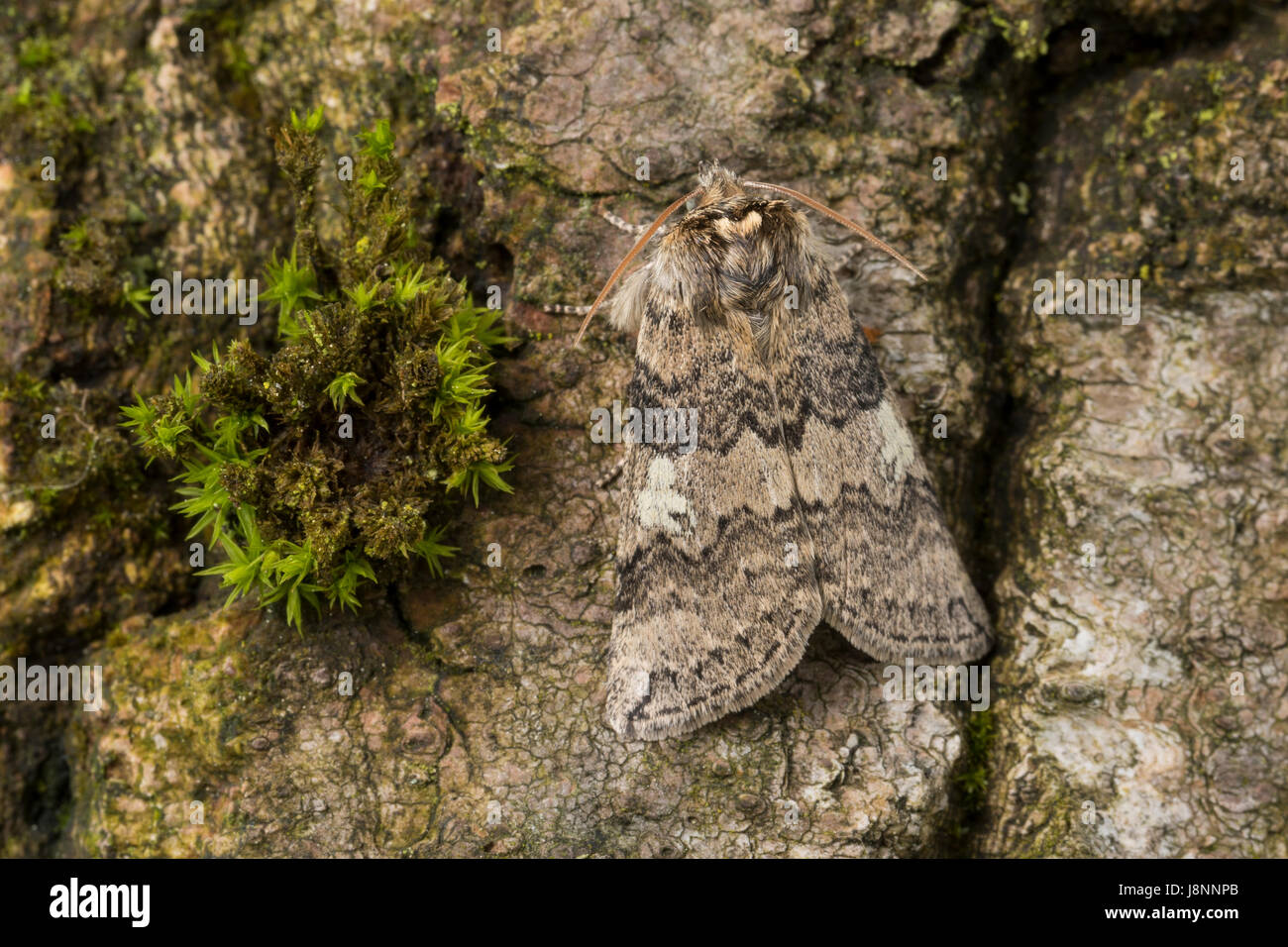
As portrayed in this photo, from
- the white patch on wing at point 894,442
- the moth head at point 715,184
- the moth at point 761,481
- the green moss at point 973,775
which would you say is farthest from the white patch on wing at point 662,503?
the green moss at point 973,775

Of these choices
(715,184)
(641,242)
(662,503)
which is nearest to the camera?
(641,242)

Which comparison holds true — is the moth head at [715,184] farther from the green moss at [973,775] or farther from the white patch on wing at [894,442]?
the green moss at [973,775]

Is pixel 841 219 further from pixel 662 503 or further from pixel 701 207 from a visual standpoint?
pixel 662 503

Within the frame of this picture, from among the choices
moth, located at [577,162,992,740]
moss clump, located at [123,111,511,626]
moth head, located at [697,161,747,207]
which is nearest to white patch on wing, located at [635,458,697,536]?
moth, located at [577,162,992,740]

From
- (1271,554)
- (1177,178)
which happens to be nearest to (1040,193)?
(1177,178)

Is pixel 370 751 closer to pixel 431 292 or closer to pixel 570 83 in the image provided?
pixel 431 292

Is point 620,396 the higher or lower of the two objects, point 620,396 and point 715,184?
the lower

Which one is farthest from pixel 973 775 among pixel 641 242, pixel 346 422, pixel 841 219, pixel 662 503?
pixel 346 422
